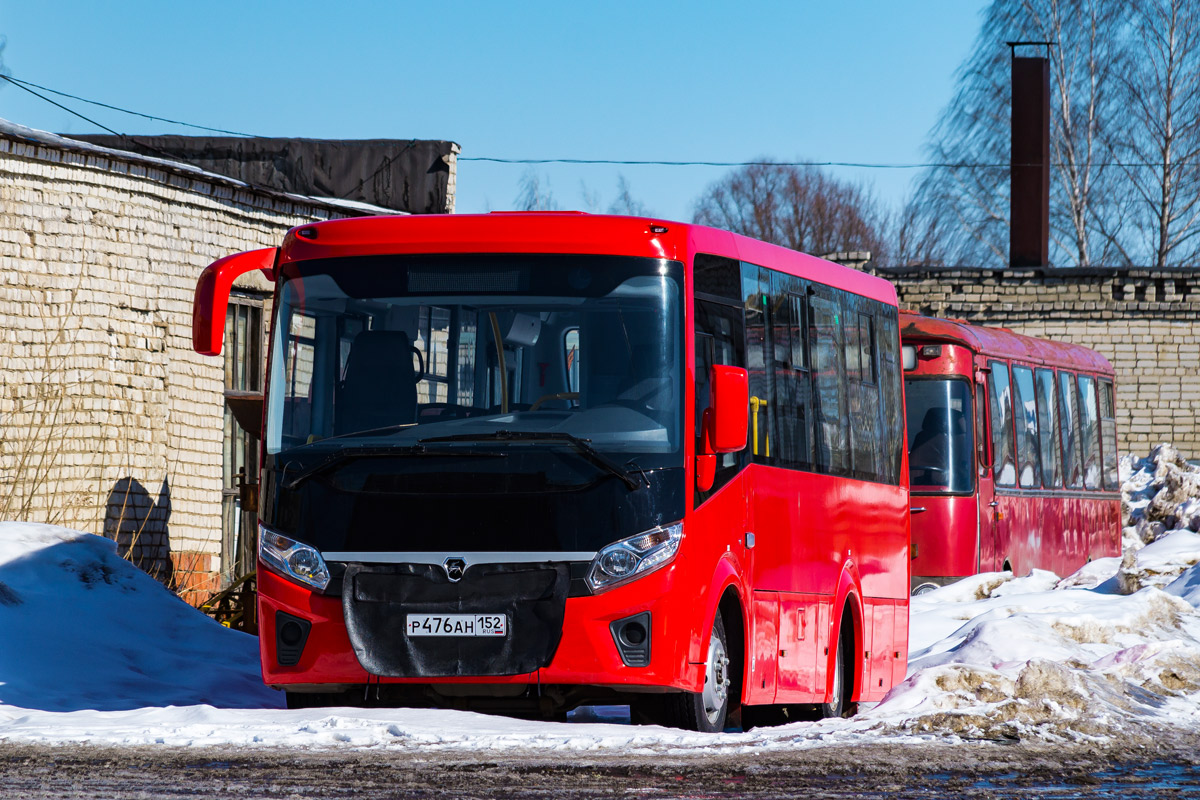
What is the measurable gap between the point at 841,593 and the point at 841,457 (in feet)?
2.67

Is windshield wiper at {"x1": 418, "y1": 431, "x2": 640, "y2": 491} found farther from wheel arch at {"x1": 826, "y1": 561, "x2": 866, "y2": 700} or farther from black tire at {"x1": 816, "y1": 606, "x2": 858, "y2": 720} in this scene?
black tire at {"x1": 816, "y1": 606, "x2": 858, "y2": 720}

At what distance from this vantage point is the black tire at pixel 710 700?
9398 mm

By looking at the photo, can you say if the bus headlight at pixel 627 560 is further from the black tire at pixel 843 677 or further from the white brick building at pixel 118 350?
the white brick building at pixel 118 350

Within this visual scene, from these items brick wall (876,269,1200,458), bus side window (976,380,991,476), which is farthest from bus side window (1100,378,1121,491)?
brick wall (876,269,1200,458)

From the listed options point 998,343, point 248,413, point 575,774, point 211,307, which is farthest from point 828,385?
point 998,343

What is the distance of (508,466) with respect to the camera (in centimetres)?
919

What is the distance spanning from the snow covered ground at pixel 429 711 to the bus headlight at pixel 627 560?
2.33ft

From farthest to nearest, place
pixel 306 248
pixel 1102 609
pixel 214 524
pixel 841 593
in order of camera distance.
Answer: pixel 214 524
pixel 1102 609
pixel 841 593
pixel 306 248

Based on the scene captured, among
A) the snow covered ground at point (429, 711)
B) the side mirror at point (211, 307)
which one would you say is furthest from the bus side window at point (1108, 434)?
the side mirror at point (211, 307)

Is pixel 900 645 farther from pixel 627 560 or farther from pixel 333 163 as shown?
pixel 333 163

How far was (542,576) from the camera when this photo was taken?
9102 mm

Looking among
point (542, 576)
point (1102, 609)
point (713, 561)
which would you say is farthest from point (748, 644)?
point (1102, 609)

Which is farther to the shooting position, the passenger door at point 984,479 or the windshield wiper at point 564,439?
the passenger door at point 984,479

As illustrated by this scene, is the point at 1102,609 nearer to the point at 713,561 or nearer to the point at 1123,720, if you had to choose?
the point at 1123,720
